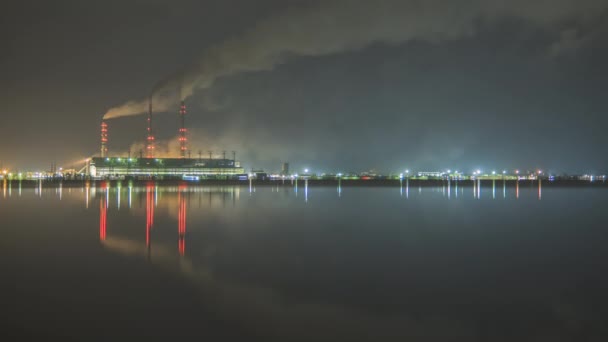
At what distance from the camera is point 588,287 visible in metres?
8.51

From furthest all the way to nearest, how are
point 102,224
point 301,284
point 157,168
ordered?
point 157,168 < point 102,224 < point 301,284


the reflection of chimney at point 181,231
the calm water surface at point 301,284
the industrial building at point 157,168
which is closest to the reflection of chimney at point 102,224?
the calm water surface at point 301,284

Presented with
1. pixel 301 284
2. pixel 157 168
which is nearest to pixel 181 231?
pixel 301 284

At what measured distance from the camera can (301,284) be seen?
8.62 meters

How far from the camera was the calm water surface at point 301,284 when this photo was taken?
6.47 meters

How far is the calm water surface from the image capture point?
6473mm

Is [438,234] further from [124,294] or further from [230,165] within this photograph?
[230,165]

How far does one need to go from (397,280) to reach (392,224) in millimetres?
9036

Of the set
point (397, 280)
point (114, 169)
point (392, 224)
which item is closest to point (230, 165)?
point (114, 169)

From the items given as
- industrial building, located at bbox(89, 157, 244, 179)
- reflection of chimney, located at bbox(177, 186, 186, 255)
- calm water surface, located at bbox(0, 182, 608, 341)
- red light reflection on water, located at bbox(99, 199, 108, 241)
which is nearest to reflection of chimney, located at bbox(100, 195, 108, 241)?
red light reflection on water, located at bbox(99, 199, 108, 241)

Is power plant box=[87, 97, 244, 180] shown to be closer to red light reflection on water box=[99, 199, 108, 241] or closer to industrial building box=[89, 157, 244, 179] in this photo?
industrial building box=[89, 157, 244, 179]

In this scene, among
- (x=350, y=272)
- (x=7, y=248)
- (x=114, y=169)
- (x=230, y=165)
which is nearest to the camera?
(x=350, y=272)

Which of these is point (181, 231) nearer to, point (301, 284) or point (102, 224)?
point (102, 224)

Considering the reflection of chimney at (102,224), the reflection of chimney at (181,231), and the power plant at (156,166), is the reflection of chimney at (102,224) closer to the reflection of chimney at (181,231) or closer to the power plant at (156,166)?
the reflection of chimney at (181,231)
